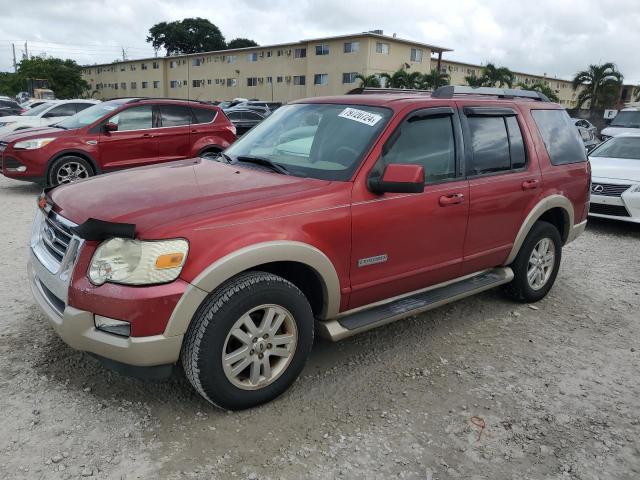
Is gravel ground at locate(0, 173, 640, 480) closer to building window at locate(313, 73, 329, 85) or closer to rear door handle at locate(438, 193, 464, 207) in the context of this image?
rear door handle at locate(438, 193, 464, 207)

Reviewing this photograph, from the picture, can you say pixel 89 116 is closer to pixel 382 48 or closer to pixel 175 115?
pixel 175 115

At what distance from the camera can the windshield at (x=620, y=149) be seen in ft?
29.3

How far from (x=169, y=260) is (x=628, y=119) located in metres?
17.4

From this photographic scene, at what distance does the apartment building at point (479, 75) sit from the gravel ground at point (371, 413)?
46391 millimetres

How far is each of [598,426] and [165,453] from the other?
2.43 m

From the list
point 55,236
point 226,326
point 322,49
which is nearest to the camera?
point 226,326

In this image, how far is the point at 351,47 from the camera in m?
44.4

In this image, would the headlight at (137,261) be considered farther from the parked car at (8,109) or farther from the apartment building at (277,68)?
Result: the apartment building at (277,68)

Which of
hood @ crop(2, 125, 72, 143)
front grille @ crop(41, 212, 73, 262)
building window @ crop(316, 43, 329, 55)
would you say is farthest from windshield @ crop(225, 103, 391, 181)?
building window @ crop(316, 43, 329, 55)

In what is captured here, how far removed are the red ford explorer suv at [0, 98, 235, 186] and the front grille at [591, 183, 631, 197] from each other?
6.09 meters

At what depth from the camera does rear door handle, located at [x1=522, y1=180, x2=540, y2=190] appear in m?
4.32

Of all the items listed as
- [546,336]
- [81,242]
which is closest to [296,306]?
[81,242]

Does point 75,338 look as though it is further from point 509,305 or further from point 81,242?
point 509,305

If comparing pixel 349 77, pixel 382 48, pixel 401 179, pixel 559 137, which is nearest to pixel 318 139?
pixel 401 179
